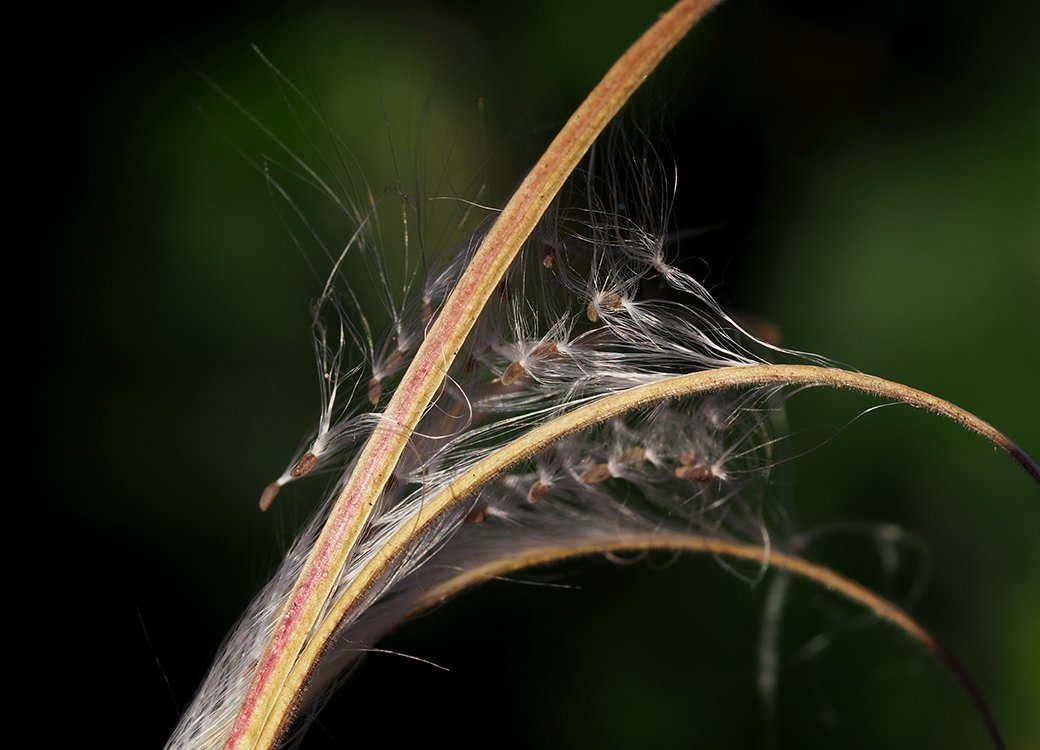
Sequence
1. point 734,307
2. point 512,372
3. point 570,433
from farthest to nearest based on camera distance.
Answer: point 734,307 < point 512,372 < point 570,433

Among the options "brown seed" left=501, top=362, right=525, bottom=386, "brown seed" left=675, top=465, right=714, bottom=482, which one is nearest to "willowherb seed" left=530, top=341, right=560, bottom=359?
"brown seed" left=501, top=362, right=525, bottom=386

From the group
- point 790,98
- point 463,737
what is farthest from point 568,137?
point 790,98

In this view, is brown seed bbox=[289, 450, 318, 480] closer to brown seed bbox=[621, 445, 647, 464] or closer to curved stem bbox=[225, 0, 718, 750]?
curved stem bbox=[225, 0, 718, 750]

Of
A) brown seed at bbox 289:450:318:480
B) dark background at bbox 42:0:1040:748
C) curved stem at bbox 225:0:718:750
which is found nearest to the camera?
curved stem at bbox 225:0:718:750

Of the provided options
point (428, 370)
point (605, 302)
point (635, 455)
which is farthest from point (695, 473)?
point (428, 370)

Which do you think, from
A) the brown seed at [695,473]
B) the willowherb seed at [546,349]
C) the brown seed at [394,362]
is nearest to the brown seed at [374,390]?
the brown seed at [394,362]

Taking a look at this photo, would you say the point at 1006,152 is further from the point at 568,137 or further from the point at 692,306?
the point at 568,137

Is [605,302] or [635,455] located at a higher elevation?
[605,302]

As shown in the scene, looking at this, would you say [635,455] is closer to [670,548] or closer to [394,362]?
[670,548]
